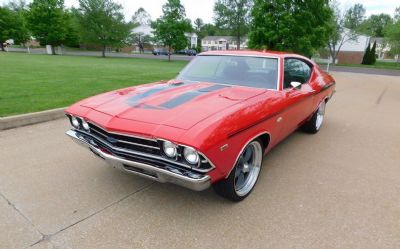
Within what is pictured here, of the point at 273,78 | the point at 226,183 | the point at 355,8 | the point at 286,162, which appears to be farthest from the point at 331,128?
the point at 355,8

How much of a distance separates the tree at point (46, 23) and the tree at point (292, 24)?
100ft

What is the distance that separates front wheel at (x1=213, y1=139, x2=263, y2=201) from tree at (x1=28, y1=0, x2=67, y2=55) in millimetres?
41673

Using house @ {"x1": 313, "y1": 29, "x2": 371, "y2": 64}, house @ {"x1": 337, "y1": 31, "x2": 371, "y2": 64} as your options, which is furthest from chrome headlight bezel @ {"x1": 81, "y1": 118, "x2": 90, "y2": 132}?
house @ {"x1": 337, "y1": 31, "x2": 371, "y2": 64}

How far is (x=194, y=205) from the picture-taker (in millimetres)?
2832

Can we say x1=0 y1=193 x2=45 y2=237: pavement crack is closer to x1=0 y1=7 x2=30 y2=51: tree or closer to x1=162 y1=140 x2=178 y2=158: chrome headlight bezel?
x1=162 y1=140 x2=178 y2=158: chrome headlight bezel

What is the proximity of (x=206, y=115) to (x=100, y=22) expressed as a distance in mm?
38264

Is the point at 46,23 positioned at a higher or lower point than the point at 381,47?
higher

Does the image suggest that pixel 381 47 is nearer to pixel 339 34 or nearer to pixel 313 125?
pixel 339 34

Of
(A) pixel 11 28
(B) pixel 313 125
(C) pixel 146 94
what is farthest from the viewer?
(A) pixel 11 28

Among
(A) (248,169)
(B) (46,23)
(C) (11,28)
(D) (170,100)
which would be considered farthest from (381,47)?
(C) (11,28)

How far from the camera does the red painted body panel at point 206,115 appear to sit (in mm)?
2262

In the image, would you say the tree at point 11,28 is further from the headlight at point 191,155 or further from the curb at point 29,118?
the headlight at point 191,155

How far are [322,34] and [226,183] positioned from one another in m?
19.9

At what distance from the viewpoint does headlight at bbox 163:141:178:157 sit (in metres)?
2.26
